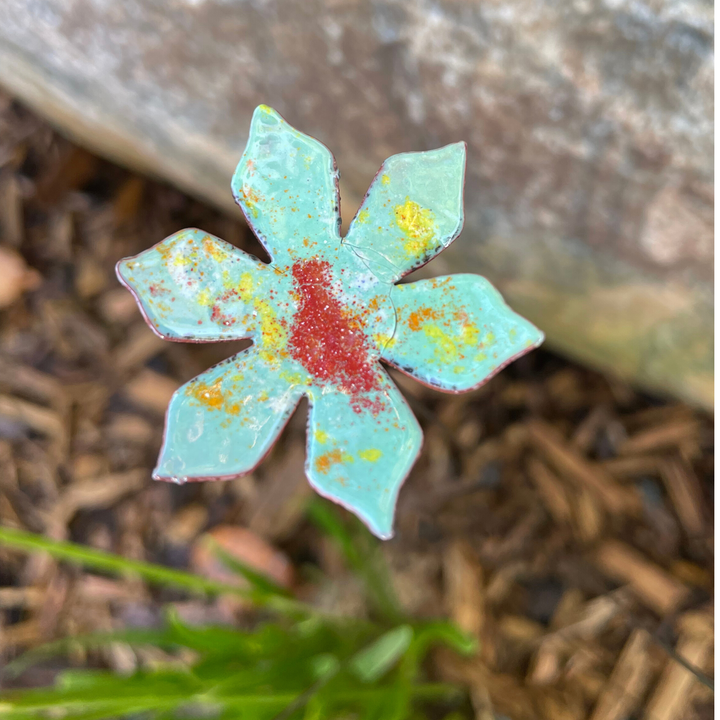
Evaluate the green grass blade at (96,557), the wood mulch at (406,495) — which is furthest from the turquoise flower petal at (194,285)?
the wood mulch at (406,495)

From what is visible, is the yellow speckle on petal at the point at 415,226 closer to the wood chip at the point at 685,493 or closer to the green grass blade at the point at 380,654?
the green grass blade at the point at 380,654

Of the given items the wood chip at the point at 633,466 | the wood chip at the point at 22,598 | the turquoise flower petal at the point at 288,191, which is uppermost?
the turquoise flower petal at the point at 288,191

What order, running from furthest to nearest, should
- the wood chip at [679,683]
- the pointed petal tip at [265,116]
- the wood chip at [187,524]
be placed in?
the wood chip at [187,524]
the wood chip at [679,683]
the pointed petal tip at [265,116]

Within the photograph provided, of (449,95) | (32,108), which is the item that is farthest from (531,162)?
(32,108)

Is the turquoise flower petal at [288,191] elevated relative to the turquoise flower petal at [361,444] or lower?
elevated

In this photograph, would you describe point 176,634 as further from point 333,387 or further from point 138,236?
point 138,236

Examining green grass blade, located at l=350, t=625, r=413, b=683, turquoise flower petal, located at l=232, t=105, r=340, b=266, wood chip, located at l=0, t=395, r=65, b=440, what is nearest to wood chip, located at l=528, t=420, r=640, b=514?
green grass blade, located at l=350, t=625, r=413, b=683

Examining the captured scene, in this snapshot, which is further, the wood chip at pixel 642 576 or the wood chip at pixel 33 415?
the wood chip at pixel 33 415
